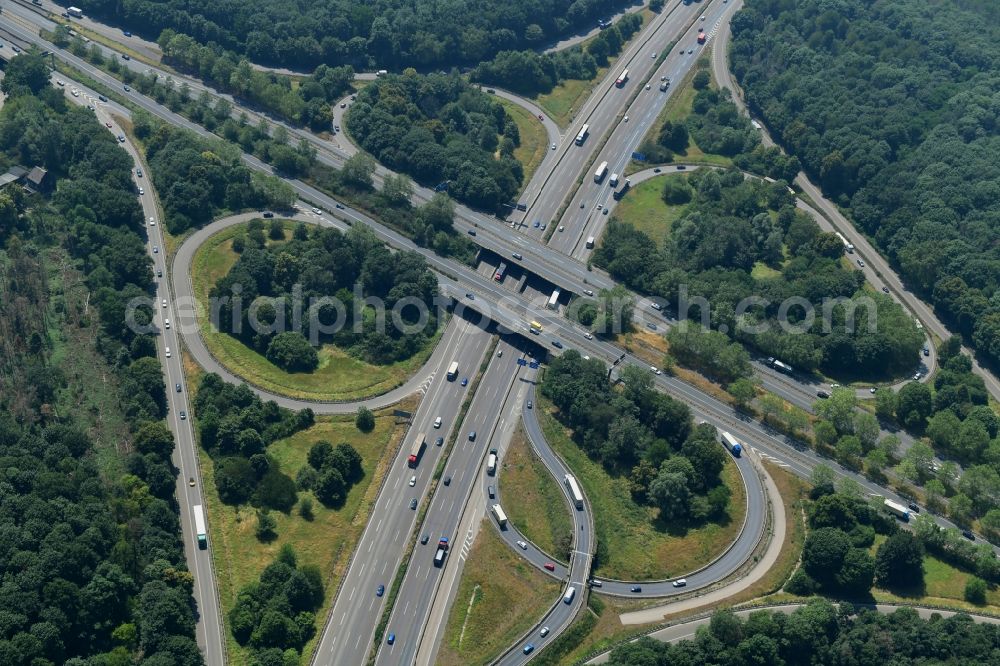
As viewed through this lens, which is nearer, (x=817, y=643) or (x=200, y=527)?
(x=817, y=643)

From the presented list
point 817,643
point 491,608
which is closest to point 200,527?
point 491,608

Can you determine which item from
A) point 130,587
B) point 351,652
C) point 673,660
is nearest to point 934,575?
point 673,660

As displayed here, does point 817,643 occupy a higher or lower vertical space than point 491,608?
higher

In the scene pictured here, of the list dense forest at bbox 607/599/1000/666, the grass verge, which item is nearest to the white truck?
the grass verge

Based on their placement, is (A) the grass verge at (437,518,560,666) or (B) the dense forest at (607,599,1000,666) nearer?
(B) the dense forest at (607,599,1000,666)

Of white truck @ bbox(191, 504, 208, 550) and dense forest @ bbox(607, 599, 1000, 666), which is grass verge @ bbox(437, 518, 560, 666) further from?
white truck @ bbox(191, 504, 208, 550)

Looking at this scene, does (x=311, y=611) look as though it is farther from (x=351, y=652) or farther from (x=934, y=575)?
(x=934, y=575)

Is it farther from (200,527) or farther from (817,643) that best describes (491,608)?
(817,643)

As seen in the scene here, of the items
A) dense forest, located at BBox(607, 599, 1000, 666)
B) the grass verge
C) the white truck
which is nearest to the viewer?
dense forest, located at BBox(607, 599, 1000, 666)
